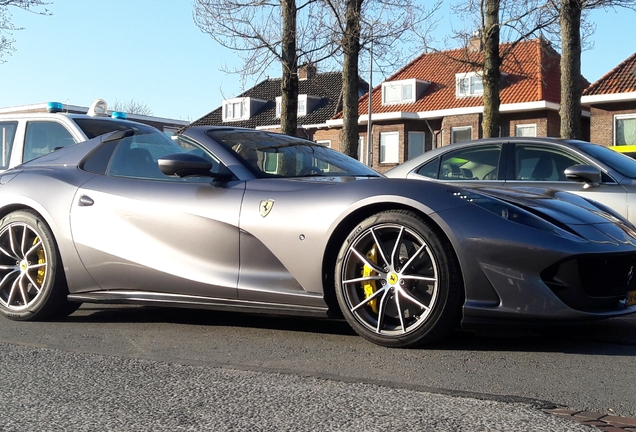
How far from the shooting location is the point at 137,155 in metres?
5.43

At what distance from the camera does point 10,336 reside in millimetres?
4793

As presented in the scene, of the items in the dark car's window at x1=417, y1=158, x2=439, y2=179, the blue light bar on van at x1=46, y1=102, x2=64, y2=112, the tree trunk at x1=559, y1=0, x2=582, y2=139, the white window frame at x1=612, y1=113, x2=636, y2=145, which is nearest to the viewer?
the dark car's window at x1=417, y1=158, x2=439, y2=179

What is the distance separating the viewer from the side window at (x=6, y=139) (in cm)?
988

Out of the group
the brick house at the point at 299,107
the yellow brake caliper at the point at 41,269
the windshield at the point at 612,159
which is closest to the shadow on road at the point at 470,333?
the yellow brake caliper at the point at 41,269

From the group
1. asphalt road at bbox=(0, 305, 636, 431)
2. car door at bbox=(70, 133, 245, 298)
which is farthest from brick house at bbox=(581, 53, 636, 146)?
car door at bbox=(70, 133, 245, 298)

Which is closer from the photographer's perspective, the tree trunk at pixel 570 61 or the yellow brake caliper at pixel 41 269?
the yellow brake caliper at pixel 41 269

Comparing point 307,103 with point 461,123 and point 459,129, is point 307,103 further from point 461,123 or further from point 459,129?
point 461,123

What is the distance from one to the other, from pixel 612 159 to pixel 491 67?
975cm

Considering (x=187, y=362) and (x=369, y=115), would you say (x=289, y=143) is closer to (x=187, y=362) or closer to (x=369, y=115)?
(x=187, y=362)

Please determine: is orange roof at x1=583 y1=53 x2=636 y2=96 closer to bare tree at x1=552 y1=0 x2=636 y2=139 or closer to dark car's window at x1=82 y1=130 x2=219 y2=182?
bare tree at x1=552 y1=0 x2=636 y2=139

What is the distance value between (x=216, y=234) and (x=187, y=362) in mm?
1002

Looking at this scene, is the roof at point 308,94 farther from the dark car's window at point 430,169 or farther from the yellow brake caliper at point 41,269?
the yellow brake caliper at point 41,269

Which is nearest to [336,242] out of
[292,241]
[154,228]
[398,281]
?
[292,241]

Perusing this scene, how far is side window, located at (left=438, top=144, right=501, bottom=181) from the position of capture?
7.52 m
